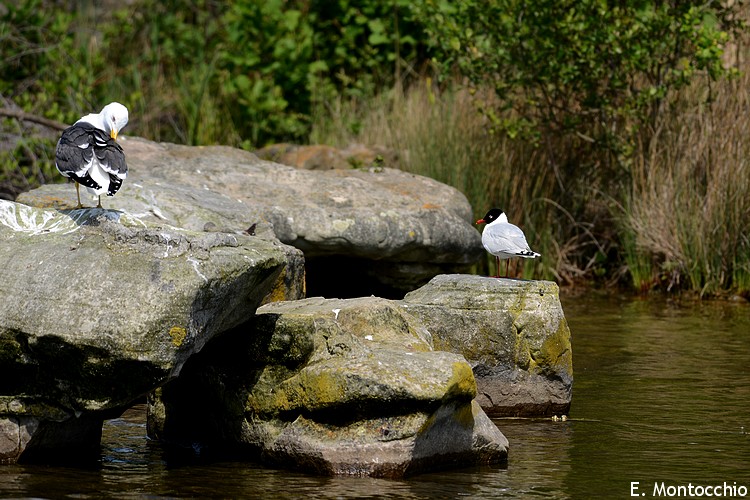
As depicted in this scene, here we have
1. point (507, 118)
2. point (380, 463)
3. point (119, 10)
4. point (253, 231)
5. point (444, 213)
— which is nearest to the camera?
point (380, 463)

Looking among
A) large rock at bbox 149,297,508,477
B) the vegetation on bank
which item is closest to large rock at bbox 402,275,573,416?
large rock at bbox 149,297,508,477

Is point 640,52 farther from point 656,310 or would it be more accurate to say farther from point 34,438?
point 34,438

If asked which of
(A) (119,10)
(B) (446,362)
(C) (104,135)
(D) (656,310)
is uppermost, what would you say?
(A) (119,10)

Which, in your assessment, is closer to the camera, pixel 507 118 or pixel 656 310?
pixel 656 310

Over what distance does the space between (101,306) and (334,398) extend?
3.74 feet

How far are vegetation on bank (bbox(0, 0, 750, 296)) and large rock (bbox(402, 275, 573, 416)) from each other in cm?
467

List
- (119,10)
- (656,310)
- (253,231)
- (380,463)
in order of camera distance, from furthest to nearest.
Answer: (119,10), (656,310), (253,231), (380,463)

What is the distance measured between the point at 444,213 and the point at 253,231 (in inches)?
87.3

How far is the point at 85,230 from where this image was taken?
18.6 ft

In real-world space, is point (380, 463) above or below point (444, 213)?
below

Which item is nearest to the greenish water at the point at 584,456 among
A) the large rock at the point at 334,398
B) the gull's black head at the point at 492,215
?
the large rock at the point at 334,398

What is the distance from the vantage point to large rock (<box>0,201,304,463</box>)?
17.1 ft

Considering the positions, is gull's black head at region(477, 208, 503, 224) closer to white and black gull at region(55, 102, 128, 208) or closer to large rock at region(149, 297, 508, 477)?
large rock at region(149, 297, 508, 477)

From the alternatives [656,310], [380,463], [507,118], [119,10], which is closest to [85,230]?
[380,463]
